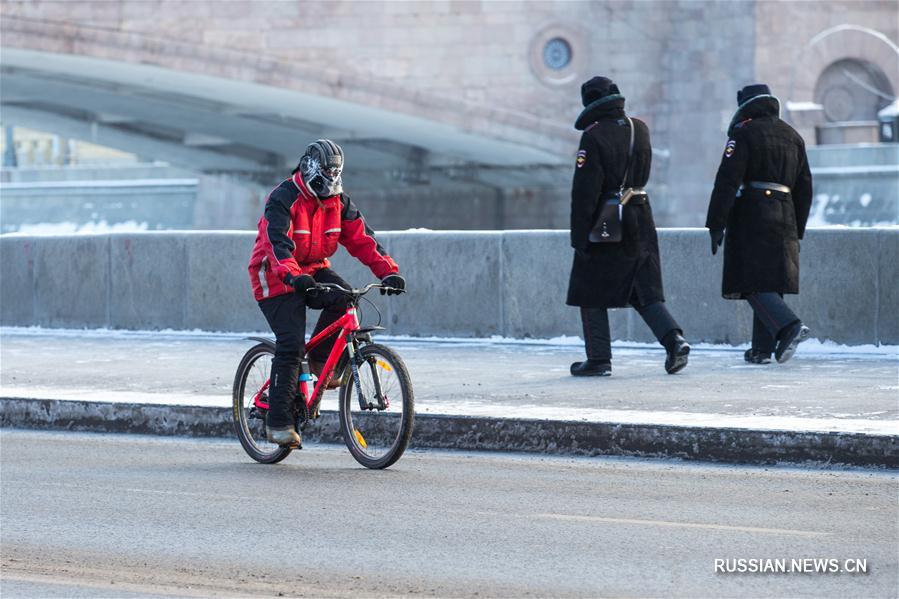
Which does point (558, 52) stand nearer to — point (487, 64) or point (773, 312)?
point (487, 64)

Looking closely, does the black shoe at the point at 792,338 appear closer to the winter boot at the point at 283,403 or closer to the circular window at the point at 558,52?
the winter boot at the point at 283,403

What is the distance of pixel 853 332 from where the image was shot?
12734 mm

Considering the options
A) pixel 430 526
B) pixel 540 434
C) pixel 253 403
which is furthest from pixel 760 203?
pixel 430 526

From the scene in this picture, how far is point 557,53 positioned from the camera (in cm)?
3578

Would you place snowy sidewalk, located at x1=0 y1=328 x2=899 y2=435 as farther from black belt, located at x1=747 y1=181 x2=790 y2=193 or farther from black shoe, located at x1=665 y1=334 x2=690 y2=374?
black belt, located at x1=747 y1=181 x2=790 y2=193

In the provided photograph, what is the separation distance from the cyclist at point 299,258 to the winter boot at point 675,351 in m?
3.08

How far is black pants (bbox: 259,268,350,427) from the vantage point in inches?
328

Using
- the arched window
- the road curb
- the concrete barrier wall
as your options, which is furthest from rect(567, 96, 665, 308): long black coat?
the arched window

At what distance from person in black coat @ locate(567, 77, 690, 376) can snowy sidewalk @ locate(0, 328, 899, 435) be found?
0.35 meters

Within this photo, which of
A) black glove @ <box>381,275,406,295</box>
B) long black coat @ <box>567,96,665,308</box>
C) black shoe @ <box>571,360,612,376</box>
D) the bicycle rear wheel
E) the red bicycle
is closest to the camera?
the red bicycle

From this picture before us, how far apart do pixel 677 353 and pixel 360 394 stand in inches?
134

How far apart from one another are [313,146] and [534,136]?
27.6 m

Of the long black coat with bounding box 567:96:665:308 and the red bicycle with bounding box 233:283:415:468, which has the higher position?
the long black coat with bounding box 567:96:665:308

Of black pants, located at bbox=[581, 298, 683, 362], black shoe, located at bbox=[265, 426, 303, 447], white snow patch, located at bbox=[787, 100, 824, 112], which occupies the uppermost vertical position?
white snow patch, located at bbox=[787, 100, 824, 112]
